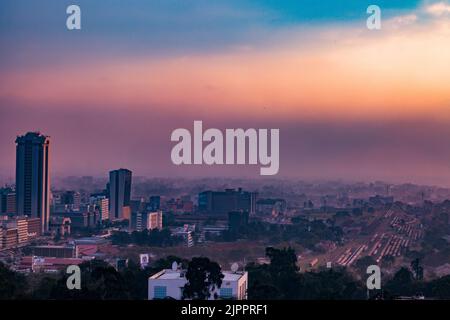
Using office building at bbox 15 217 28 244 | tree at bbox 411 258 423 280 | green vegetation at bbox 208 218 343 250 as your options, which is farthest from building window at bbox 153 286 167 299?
tree at bbox 411 258 423 280

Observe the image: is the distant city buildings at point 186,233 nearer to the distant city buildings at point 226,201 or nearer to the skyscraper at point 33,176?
the distant city buildings at point 226,201

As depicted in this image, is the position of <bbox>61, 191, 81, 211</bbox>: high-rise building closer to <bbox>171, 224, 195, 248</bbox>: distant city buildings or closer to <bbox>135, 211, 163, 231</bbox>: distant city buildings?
<bbox>135, 211, 163, 231</bbox>: distant city buildings

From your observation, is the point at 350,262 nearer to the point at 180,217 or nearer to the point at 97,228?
the point at 180,217

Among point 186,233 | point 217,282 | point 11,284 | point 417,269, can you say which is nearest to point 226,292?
point 217,282

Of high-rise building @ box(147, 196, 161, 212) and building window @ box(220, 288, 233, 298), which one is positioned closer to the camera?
building window @ box(220, 288, 233, 298)

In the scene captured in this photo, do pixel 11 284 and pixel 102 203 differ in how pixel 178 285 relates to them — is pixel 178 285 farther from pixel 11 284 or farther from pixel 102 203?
pixel 11 284

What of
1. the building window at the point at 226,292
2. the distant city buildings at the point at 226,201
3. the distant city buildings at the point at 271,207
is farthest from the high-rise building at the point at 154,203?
the building window at the point at 226,292
